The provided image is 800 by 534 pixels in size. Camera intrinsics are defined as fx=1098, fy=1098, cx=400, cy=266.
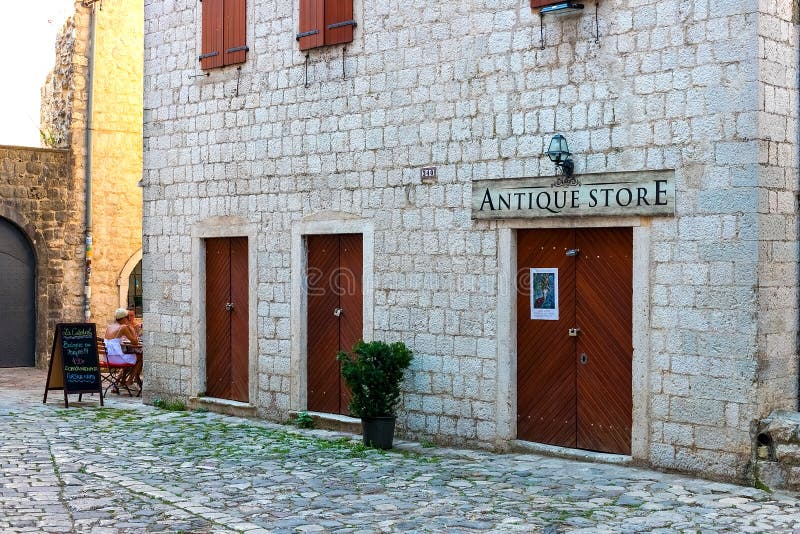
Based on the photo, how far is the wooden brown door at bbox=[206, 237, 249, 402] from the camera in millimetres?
12758

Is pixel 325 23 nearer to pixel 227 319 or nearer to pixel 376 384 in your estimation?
pixel 227 319

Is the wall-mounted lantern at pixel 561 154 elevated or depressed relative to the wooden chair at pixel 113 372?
elevated

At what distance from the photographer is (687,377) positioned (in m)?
8.62

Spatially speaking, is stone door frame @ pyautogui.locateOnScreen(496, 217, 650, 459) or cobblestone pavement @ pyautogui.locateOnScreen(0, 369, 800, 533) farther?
stone door frame @ pyautogui.locateOnScreen(496, 217, 650, 459)

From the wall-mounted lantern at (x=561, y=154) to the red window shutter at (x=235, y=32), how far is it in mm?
4645

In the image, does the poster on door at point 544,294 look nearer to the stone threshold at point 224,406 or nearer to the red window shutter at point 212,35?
the stone threshold at point 224,406

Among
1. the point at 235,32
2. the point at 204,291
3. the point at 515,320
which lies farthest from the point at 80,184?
the point at 515,320

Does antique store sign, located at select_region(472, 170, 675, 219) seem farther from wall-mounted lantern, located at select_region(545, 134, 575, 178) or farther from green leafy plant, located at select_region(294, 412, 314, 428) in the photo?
green leafy plant, located at select_region(294, 412, 314, 428)

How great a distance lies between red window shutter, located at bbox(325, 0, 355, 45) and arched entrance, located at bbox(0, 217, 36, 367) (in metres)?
9.02

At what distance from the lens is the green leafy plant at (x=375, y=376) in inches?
397

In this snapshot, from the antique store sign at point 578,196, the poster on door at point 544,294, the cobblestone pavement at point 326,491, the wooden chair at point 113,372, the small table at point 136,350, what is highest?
the antique store sign at point 578,196

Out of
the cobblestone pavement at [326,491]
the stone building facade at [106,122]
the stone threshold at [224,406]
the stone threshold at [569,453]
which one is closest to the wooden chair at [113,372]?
the stone threshold at [224,406]

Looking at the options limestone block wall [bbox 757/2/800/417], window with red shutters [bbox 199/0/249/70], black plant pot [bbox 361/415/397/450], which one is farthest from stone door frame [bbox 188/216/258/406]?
limestone block wall [bbox 757/2/800/417]

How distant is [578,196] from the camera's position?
9320 millimetres
